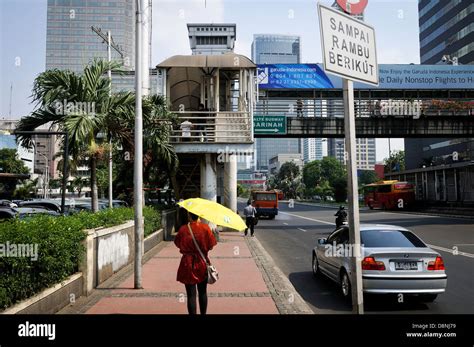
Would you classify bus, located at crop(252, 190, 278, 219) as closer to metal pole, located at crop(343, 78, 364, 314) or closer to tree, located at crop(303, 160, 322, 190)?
metal pole, located at crop(343, 78, 364, 314)

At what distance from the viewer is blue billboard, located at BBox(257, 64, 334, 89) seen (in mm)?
33375

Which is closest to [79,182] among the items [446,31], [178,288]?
[178,288]

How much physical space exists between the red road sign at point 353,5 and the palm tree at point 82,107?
7.77 m

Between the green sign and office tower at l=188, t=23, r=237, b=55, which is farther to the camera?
office tower at l=188, t=23, r=237, b=55

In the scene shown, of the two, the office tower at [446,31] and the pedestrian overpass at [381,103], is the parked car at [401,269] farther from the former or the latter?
the office tower at [446,31]

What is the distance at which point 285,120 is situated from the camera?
25422mm

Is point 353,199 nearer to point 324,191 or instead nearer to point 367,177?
point 324,191

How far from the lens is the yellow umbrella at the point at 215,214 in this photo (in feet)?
16.7

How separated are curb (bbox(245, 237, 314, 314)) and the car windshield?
1.67m

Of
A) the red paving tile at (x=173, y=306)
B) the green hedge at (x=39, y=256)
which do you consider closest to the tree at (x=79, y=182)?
the green hedge at (x=39, y=256)

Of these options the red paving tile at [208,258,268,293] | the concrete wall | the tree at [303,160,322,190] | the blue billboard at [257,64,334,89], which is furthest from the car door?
the tree at [303,160,322,190]

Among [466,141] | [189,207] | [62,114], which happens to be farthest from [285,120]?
[466,141]

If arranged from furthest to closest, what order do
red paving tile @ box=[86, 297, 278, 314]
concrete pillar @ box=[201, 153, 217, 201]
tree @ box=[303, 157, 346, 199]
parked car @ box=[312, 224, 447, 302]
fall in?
1. tree @ box=[303, 157, 346, 199]
2. concrete pillar @ box=[201, 153, 217, 201]
3. parked car @ box=[312, 224, 447, 302]
4. red paving tile @ box=[86, 297, 278, 314]

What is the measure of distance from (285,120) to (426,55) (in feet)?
236
